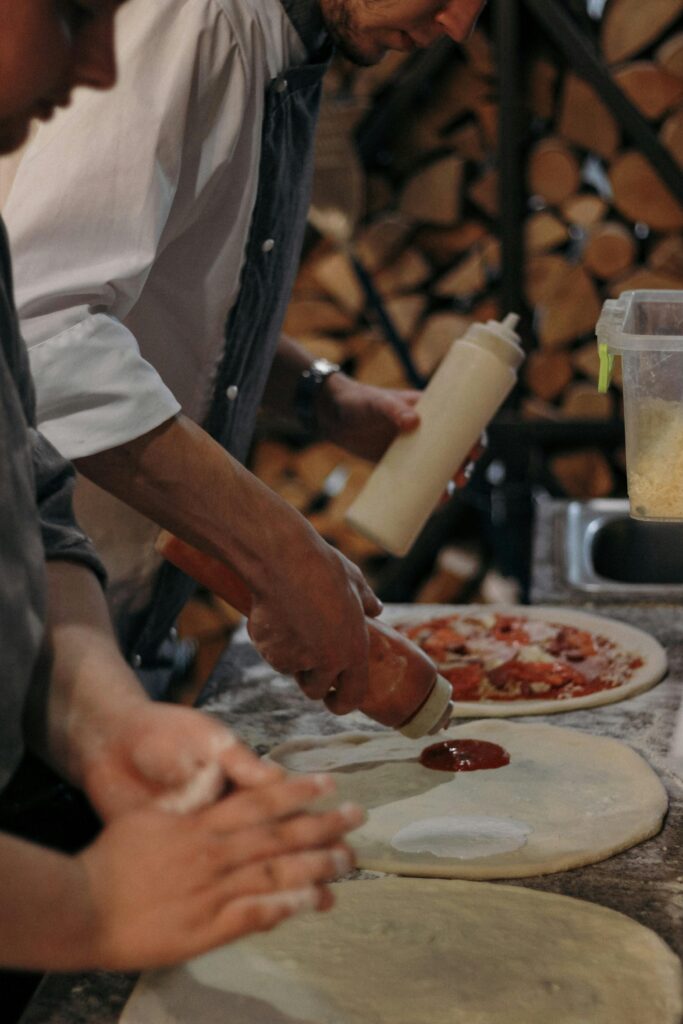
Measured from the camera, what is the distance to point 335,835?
0.72 meters

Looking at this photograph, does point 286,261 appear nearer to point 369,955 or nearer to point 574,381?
point 369,955

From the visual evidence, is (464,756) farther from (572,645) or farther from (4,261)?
(4,261)

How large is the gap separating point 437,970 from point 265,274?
1051mm

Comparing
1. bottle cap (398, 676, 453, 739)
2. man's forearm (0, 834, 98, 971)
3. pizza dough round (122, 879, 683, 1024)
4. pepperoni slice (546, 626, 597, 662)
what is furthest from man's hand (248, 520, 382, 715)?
pepperoni slice (546, 626, 597, 662)

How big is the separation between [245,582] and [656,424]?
55 cm

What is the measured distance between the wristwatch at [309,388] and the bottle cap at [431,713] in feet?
2.73

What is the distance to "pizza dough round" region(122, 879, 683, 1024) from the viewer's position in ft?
3.54

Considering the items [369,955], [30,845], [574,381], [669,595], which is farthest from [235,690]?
[574,381]

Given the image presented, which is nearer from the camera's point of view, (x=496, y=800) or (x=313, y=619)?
(x=313, y=619)

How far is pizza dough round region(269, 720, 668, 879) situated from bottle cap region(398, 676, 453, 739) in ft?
0.34

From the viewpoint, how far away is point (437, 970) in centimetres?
115

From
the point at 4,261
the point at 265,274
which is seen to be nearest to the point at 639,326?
the point at 265,274

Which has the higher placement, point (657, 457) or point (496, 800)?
point (657, 457)

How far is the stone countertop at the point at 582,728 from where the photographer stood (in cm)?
112
